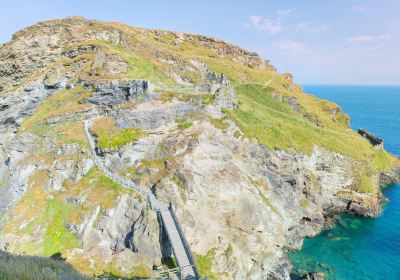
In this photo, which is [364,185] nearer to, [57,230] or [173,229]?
[173,229]

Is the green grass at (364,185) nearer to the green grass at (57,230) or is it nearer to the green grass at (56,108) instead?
the green grass at (57,230)

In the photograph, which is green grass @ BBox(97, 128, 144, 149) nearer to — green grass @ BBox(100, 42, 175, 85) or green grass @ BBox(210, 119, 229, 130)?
green grass @ BBox(210, 119, 229, 130)

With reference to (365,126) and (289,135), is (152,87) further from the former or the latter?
(365,126)

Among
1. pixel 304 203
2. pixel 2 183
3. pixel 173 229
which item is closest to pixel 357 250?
pixel 304 203

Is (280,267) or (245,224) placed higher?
(245,224)

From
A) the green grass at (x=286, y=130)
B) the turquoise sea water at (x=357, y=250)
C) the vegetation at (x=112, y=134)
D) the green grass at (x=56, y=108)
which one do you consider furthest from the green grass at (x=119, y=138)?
the turquoise sea water at (x=357, y=250)

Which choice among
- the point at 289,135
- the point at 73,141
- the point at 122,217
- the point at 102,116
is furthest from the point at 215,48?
the point at 122,217
